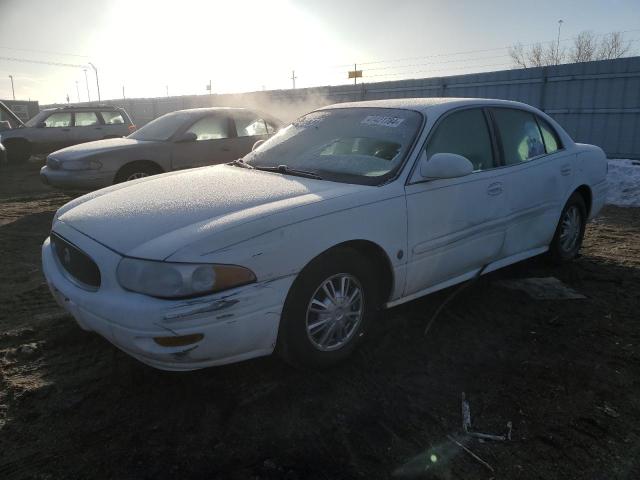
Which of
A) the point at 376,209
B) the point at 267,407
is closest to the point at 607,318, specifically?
the point at 376,209

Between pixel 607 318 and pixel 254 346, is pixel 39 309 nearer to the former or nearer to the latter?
pixel 254 346

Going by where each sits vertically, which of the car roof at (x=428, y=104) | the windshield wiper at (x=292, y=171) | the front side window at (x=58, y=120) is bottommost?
the windshield wiper at (x=292, y=171)

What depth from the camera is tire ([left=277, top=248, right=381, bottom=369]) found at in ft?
8.89

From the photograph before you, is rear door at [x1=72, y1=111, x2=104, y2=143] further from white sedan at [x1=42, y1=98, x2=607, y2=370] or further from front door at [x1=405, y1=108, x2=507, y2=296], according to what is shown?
front door at [x1=405, y1=108, x2=507, y2=296]

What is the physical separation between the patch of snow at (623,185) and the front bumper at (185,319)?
789 cm

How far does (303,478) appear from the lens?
2.14 meters

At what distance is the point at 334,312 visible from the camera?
2.91 m

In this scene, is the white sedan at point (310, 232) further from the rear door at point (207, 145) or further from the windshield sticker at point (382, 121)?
the rear door at point (207, 145)

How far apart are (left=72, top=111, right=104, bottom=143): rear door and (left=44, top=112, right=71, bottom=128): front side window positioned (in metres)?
0.24

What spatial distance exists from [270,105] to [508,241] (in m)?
19.4

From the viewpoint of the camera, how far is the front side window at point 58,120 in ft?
47.7

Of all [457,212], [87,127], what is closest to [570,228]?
[457,212]

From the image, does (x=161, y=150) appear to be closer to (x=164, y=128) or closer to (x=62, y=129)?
(x=164, y=128)

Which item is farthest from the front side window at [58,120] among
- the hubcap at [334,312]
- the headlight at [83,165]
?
the hubcap at [334,312]
